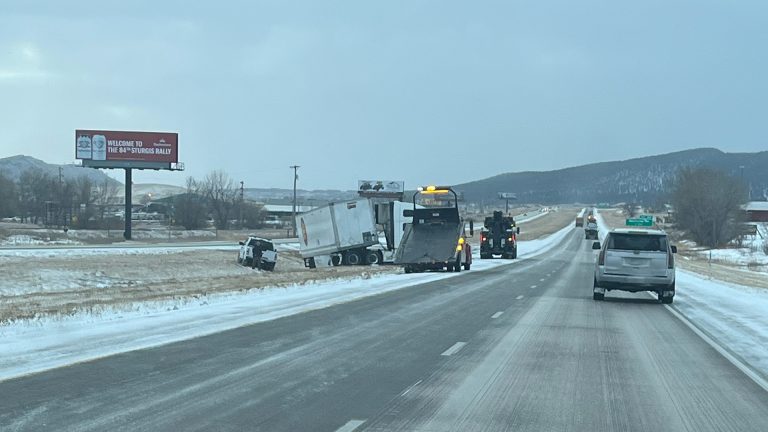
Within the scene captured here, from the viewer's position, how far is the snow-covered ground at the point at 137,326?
12494 millimetres

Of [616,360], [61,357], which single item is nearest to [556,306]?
[616,360]

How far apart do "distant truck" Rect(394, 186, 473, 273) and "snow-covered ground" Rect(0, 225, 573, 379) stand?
14293 mm

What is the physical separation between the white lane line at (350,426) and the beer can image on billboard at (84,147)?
96.6 meters

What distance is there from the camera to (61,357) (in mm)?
12258

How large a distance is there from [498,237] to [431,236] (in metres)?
26.9

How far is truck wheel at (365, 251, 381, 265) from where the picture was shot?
5259cm

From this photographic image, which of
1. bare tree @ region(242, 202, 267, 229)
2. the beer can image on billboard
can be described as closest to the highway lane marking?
the beer can image on billboard

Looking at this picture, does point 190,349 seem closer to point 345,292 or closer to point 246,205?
point 345,292

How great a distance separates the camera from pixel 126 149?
100m

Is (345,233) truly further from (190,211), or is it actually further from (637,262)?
(190,211)

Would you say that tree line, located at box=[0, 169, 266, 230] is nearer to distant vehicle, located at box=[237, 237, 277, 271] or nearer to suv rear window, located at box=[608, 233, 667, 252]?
distant vehicle, located at box=[237, 237, 277, 271]

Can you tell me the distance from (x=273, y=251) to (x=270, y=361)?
146 feet

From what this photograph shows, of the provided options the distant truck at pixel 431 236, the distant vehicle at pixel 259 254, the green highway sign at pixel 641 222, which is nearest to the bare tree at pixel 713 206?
the green highway sign at pixel 641 222

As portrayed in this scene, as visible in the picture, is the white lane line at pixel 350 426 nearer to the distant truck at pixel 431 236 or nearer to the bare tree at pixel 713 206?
the distant truck at pixel 431 236
